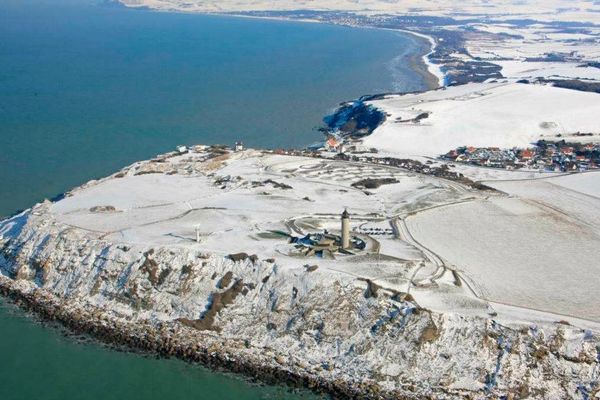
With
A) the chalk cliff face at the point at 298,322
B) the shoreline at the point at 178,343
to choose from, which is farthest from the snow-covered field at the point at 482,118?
the shoreline at the point at 178,343

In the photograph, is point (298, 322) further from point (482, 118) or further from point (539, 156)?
point (482, 118)

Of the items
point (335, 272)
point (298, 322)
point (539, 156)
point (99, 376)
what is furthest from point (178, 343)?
point (539, 156)

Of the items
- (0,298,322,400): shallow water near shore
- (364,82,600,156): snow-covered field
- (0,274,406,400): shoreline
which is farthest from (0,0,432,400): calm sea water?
(364,82,600,156): snow-covered field

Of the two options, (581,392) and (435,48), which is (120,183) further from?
(435,48)

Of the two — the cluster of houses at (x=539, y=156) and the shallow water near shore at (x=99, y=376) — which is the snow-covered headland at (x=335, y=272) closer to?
the shallow water near shore at (x=99, y=376)

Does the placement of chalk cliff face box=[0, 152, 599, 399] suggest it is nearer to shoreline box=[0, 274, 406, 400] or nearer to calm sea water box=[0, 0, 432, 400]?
shoreline box=[0, 274, 406, 400]

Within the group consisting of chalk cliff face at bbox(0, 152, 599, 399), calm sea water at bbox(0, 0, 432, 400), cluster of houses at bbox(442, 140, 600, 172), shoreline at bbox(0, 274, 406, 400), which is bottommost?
calm sea water at bbox(0, 0, 432, 400)
